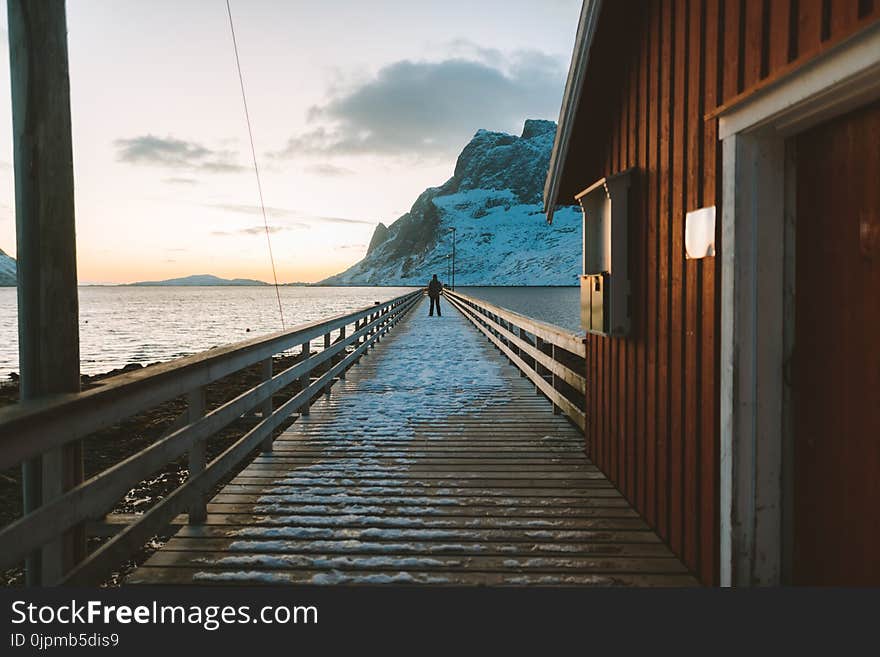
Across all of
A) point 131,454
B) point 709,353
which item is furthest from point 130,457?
point 131,454

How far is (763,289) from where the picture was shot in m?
2.87

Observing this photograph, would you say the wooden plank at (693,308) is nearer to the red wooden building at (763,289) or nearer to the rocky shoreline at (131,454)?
the red wooden building at (763,289)

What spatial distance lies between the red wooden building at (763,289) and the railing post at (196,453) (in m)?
2.98

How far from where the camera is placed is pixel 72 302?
2.82 m

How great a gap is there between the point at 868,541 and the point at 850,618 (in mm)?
342

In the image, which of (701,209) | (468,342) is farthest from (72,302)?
(468,342)

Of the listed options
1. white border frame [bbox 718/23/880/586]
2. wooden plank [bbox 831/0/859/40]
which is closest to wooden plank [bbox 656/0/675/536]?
white border frame [bbox 718/23/880/586]

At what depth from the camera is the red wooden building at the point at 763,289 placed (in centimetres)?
237

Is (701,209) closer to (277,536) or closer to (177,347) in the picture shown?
(277,536)

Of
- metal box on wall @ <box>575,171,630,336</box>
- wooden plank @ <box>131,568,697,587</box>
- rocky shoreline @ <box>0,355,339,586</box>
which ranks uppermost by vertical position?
metal box on wall @ <box>575,171,630,336</box>

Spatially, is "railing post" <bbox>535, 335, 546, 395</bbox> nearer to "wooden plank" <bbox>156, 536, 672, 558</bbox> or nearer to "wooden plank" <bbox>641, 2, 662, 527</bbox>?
"wooden plank" <bbox>641, 2, 662, 527</bbox>

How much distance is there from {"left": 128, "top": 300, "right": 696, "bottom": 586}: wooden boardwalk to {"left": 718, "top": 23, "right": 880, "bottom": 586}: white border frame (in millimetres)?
577

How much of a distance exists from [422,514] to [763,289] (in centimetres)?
265

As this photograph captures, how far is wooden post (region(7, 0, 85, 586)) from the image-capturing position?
2555 millimetres
